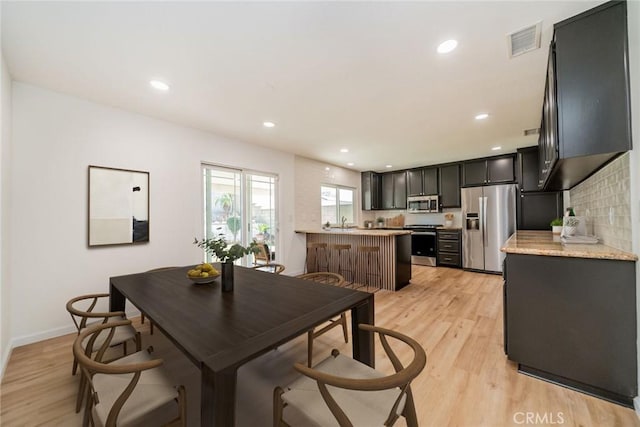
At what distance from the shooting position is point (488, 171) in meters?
5.45

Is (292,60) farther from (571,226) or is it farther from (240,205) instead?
(571,226)

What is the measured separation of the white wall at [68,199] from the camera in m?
2.46


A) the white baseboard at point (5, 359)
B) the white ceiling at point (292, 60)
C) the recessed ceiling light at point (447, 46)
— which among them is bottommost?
the white baseboard at point (5, 359)

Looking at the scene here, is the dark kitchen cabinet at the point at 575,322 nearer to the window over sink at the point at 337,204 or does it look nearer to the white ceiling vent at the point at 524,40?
the white ceiling vent at the point at 524,40

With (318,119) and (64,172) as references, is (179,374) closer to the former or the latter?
(64,172)

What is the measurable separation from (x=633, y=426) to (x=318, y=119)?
142 inches

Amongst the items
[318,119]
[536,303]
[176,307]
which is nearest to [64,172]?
[176,307]

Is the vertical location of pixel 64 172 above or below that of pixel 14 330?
above

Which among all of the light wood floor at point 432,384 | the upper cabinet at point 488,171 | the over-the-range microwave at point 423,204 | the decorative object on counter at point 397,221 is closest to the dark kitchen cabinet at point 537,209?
the upper cabinet at point 488,171

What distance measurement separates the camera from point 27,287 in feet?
8.14

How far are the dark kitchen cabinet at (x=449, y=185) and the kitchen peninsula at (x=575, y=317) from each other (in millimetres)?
4290

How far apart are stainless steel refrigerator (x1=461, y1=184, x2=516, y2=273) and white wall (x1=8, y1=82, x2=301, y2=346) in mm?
5376

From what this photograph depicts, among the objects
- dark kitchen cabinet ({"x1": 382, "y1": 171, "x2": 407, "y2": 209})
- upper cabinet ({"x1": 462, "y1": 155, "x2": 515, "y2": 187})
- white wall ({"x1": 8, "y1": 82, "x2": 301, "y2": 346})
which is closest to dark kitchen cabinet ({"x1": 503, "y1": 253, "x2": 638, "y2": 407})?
white wall ({"x1": 8, "y1": 82, "x2": 301, "y2": 346})

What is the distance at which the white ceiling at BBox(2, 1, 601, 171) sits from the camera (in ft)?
5.32
